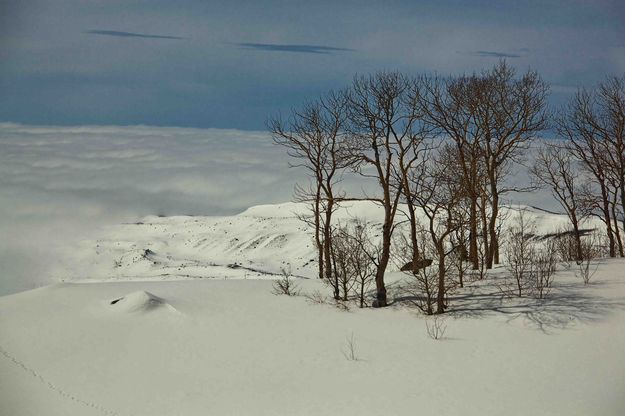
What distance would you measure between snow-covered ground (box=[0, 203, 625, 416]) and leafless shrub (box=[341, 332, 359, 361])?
0.09 m

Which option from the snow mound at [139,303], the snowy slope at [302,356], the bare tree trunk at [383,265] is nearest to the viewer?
the snowy slope at [302,356]

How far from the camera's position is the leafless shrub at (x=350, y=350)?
15.1 metres

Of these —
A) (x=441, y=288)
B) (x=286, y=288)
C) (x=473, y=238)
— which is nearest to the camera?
(x=441, y=288)

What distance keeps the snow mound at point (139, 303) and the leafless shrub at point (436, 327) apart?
26.5ft

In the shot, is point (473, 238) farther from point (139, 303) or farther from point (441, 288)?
point (139, 303)

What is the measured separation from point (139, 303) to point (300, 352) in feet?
20.4

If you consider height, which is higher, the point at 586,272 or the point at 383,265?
the point at 383,265

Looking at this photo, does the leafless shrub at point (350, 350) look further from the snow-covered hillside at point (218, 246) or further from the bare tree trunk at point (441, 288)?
the snow-covered hillside at point (218, 246)

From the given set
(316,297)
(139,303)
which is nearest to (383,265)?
(316,297)

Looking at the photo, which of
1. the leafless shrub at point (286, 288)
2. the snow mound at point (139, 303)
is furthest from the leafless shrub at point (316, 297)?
the snow mound at point (139, 303)

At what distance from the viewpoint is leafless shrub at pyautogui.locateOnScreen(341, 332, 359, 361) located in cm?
1509

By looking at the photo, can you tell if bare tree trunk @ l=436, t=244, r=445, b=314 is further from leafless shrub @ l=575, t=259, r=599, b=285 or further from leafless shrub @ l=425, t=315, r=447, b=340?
leafless shrub @ l=575, t=259, r=599, b=285

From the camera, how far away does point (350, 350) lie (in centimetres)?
1561

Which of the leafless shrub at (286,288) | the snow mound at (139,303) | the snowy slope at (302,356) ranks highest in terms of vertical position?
the leafless shrub at (286,288)
